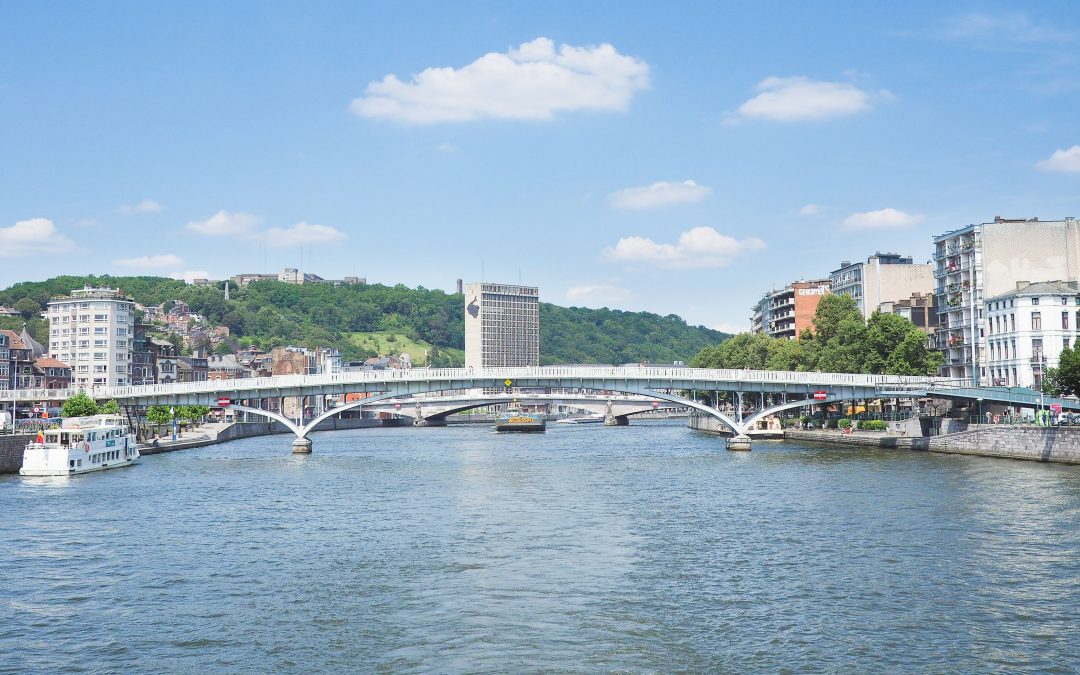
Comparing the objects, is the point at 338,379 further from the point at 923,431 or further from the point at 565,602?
the point at 565,602

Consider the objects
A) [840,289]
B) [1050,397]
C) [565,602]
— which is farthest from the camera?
[840,289]

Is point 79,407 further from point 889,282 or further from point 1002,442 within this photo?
point 889,282

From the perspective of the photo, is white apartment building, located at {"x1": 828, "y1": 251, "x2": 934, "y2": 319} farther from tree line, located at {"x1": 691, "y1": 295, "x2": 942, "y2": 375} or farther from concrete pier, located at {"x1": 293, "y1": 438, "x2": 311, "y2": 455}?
concrete pier, located at {"x1": 293, "y1": 438, "x2": 311, "y2": 455}

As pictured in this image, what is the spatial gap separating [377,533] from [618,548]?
483 inches

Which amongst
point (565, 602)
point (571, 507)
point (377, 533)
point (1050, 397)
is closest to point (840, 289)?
point (1050, 397)

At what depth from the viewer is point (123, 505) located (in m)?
63.7

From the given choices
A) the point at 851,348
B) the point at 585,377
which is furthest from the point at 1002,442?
the point at 851,348

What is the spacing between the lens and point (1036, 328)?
10794cm

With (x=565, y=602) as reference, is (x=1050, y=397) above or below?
above

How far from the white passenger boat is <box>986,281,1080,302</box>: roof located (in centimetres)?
8412

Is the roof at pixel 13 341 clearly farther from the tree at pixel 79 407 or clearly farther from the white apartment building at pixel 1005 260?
the white apartment building at pixel 1005 260

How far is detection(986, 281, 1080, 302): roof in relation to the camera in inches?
4237

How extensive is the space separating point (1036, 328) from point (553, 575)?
83255 mm

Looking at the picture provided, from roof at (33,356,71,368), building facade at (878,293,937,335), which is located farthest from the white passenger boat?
building facade at (878,293,937,335)
